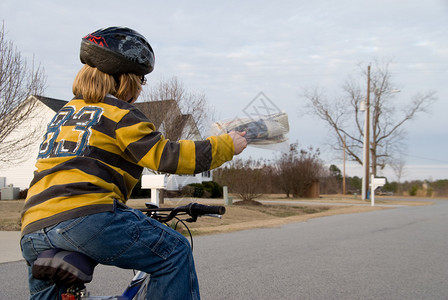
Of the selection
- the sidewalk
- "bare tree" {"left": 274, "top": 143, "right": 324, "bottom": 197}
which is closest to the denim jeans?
the sidewalk

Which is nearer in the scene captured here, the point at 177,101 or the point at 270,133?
the point at 270,133

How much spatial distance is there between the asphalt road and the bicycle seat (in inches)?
130

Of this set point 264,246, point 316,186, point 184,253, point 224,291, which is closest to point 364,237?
point 264,246

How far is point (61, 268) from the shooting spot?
1.83 meters

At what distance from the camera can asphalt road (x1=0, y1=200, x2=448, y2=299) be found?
5.19 metres

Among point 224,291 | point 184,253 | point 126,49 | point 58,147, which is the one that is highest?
point 126,49

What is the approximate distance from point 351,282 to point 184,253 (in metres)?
4.17

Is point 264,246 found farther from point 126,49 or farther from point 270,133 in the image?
point 126,49

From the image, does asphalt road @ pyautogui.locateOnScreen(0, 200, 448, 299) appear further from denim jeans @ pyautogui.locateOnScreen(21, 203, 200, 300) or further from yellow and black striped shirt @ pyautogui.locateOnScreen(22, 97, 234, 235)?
yellow and black striped shirt @ pyautogui.locateOnScreen(22, 97, 234, 235)

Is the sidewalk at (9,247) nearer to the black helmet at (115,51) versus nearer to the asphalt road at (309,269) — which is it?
the asphalt road at (309,269)

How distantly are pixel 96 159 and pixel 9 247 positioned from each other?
688 cm

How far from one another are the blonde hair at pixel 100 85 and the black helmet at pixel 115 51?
32 millimetres

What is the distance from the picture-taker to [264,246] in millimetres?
8766

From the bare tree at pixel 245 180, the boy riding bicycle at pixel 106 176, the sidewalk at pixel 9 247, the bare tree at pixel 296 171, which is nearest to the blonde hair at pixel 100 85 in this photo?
the boy riding bicycle at pixel 106 176
